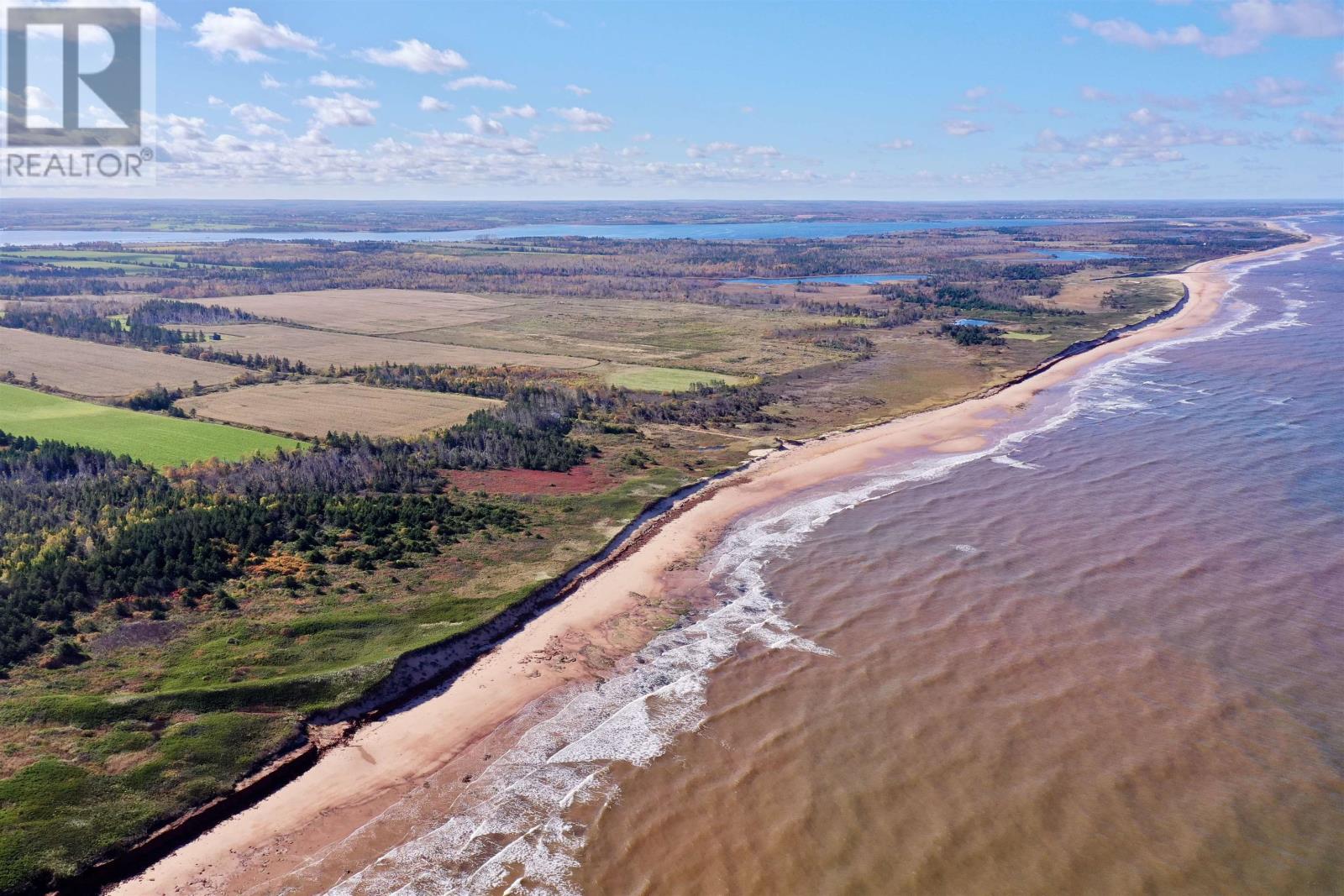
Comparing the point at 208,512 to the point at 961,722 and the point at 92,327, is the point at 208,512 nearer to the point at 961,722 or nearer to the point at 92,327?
the point at 961,722

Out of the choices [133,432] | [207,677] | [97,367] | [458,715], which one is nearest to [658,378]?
[133,432]

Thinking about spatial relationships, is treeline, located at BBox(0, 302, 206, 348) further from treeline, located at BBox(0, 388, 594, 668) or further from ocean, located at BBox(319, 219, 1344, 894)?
ocean, located at BBox(319, 219, 1344, 894)

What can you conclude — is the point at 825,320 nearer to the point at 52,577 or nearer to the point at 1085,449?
the point at 1085,449

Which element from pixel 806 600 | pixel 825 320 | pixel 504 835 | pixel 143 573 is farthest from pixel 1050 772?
pixel 825 320

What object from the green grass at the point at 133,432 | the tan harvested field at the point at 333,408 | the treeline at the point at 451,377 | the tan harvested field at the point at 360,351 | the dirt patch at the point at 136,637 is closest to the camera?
the dirt patch at the point at 136,637

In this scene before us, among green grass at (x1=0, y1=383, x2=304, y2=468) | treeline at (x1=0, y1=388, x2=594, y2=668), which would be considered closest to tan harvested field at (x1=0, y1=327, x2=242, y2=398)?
green grass at (x1=0, y1=383, x2=304, y2=468)

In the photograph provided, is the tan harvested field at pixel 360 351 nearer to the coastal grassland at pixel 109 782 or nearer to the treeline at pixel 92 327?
the treeline at pixel 92 327

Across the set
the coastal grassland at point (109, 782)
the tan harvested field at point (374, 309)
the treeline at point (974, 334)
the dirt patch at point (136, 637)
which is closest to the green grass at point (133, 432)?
the dirt patch at point (136, 637)
